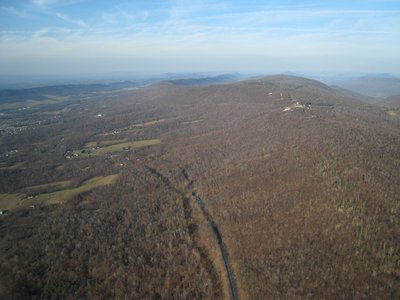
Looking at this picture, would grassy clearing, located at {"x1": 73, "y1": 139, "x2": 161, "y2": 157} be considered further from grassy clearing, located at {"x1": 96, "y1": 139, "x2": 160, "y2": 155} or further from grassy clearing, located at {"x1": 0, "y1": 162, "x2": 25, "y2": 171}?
grassy clearing, located at {"x1": 0, "y1": 162, "x2": 25, "y2": 171}

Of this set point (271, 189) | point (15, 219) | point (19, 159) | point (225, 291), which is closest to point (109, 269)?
point (225, 291)

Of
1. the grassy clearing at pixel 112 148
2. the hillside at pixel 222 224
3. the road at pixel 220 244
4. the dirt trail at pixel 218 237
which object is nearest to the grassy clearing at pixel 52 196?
the hillside at pixel 222 224

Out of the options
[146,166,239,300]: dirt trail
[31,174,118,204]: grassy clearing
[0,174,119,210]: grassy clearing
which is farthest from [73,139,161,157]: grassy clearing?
[146,166,239,300]: dirt trail

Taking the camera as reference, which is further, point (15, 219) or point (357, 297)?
point (15, 219)

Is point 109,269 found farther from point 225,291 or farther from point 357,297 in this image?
point 357,297

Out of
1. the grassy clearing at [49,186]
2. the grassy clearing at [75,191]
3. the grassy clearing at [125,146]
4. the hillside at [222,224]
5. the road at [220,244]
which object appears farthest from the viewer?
the grassy clearing at [125,146]

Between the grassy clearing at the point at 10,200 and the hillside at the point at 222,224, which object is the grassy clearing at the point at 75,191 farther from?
the grassy clearing at the point at 10,200
